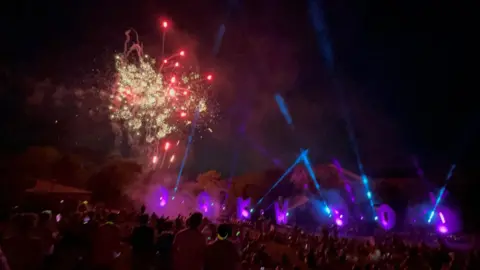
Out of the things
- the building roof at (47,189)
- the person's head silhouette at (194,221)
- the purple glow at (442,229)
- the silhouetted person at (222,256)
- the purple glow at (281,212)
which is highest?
the purple glow at (281,212)

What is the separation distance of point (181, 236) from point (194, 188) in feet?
105

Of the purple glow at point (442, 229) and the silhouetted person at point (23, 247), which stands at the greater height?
the purple glow at point (442, 229)

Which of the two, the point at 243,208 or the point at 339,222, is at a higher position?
the point at 243,208

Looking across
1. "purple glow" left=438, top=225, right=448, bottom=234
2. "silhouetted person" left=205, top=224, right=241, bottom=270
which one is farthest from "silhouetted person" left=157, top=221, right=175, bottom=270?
"purple glow" left=438, top=225, right=448, bottom=234

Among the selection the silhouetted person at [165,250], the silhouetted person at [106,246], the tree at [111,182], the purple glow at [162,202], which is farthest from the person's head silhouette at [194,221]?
the purple glow at [162,202]

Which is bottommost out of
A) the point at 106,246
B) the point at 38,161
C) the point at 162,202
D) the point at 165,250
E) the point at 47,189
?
the point at 165,250

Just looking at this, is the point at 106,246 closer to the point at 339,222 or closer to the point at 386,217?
the point at 386,217

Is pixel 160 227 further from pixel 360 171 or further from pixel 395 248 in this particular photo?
pixel 360 171

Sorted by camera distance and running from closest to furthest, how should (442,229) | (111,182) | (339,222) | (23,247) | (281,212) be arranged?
(23,247) < (442,229) < (339,222) < (281,212) < (111,182)

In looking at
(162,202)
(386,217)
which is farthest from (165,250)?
(162,202)

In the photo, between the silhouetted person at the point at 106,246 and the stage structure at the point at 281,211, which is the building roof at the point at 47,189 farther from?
the silhouetted person at the point at 106,246

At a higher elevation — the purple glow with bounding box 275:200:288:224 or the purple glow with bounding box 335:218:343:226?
the purple glow with bounding box 275:200:288:224

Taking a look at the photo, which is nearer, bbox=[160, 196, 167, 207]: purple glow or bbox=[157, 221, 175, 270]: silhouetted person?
bbox=[157, 221, 175, 270]: silhouetted person

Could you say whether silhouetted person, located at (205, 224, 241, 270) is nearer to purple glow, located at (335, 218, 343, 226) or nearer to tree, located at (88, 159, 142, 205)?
purple glow, located at (335, 218, 343, 226)
